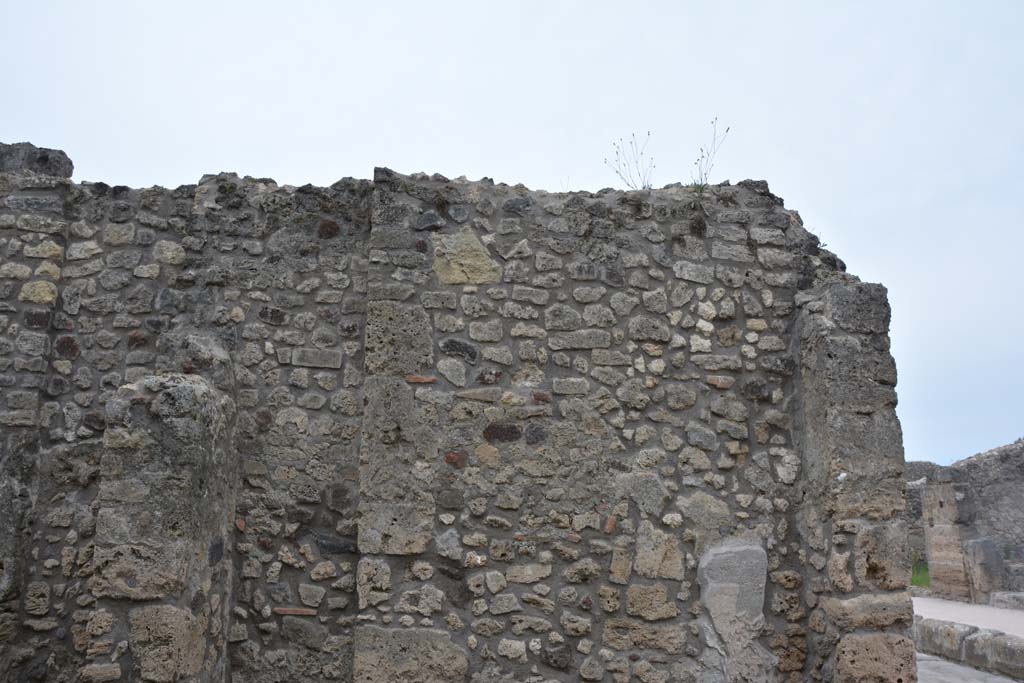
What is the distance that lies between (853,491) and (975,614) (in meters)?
5.77

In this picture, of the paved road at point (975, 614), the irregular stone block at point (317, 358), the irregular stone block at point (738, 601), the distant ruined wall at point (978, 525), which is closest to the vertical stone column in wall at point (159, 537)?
the irregular stone block at point (317, 358)

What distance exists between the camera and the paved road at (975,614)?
8016 mm

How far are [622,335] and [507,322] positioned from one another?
2.12 ft

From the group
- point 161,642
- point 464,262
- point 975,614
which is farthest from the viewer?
point 975,614

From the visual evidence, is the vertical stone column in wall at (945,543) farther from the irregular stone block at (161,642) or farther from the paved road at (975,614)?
the irregular stone block at (161,642)

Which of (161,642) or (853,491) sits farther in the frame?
(853,491)

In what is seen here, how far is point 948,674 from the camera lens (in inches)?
264

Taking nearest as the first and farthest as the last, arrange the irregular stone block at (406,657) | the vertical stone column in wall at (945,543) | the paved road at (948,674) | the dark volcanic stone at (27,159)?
1. the irregular stone block at (406,657)
2. the dark volcanic stone at (27,159)
3. the paved road at (948,674)
4. the vertical stone column in wall at (945,543)

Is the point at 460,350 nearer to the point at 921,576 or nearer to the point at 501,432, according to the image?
the point at 501,432

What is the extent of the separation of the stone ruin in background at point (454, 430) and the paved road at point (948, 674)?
2487mm

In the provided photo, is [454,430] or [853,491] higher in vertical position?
[454,430]

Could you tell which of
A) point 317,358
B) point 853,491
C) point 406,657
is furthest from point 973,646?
point 317,358

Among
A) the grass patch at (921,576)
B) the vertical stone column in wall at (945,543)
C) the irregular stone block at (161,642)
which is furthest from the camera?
the grass patch at (921,576)

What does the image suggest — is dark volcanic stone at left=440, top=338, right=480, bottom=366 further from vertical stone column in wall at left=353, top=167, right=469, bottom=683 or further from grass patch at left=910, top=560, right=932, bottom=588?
grass patch at left=910, top=560, right=932, bottom=588
